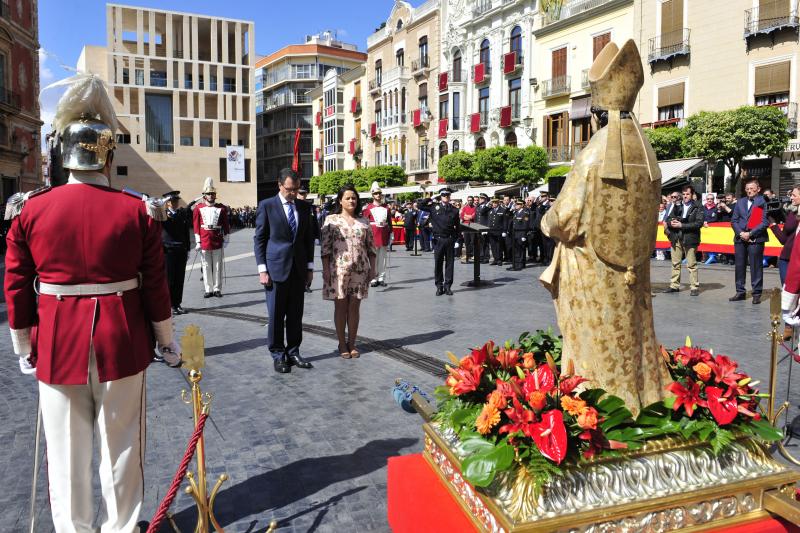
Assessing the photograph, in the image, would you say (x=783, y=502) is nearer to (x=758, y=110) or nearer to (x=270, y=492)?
(x=270, y=492)

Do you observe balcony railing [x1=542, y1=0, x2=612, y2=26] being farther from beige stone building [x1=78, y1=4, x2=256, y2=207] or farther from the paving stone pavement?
beige stone building [x1=78, y1=4, x2=256, y2=207]

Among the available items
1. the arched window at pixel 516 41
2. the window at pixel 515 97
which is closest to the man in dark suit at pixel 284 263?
the window at pixel 515 97

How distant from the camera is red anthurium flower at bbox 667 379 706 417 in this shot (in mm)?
2990

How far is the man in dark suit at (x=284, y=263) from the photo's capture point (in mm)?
6484

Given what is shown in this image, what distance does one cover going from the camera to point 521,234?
16828 millimetres

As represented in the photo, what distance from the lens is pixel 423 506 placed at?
307cm

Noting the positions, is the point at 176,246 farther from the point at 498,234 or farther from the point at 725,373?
the point at 498,234

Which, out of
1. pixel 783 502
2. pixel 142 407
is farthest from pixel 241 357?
pixel 783 502

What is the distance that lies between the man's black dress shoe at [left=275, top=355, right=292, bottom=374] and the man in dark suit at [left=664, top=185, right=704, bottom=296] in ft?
26.0

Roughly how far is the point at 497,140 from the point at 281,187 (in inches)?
1294

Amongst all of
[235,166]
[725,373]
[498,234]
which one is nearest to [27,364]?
[725,373]

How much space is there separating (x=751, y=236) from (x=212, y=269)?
926 cm

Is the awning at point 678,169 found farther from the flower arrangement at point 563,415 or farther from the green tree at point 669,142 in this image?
the flower arrangement at point 563,415

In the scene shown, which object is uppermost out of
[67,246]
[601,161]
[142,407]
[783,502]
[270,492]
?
[601,161]
